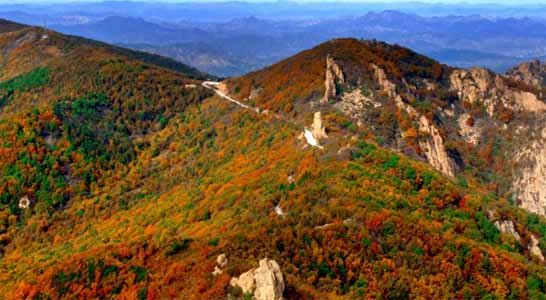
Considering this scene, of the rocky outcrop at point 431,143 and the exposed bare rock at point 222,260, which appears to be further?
the rocky outcrop at point 431,143

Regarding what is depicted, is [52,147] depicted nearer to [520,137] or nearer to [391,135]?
[391,135]

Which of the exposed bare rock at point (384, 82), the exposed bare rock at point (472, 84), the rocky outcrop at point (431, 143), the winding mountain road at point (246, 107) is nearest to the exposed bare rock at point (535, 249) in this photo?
the rocky outcrop at point (431, 143)

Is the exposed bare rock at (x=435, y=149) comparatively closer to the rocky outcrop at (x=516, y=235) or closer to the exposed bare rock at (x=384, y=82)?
the exposed bare rock at (x=384, y=82)

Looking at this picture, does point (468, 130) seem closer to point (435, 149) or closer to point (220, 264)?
point (435, 149)

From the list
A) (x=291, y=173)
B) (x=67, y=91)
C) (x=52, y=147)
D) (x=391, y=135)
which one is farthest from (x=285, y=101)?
(x=67, y=91)

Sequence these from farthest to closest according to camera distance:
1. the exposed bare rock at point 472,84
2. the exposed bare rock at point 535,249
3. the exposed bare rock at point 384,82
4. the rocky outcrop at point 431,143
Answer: the exposed bare rock at point 472,84, the exposed bare rock at point 384,82, the rocky outcrop at point 431,143, the exposed bare rock at point 535,249

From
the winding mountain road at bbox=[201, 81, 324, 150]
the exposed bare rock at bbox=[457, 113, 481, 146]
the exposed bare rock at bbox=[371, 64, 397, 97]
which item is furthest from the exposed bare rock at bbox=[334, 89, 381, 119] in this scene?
the exposed bare rock at bbox=[457, 113, 481, 146]
